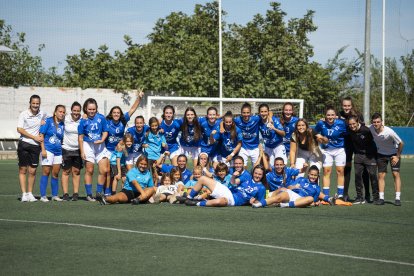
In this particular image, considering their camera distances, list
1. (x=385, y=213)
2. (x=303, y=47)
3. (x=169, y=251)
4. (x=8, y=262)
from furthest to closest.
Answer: (x=303, y=47) → (x=385, y=213) → (x=169, y=251) → (x=8, y=262)

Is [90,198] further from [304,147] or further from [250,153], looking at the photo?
[304,147]

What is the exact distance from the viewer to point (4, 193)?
56.4 ft

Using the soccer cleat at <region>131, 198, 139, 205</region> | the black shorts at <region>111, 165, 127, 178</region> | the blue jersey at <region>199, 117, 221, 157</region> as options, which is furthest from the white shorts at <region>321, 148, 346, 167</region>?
the black shorts at <region>111, 165, 127, 178</region>

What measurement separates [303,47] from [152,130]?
2226 cm

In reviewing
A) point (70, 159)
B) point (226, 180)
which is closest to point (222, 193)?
point (226, 180)

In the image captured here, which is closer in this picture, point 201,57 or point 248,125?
point 248,125

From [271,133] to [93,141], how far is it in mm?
3450

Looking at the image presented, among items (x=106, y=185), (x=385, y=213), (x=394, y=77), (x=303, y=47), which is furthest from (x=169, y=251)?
(x=394, y=77)

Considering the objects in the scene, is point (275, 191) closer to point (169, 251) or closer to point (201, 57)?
point (169, 251)

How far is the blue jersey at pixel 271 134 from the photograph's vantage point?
16.1 m

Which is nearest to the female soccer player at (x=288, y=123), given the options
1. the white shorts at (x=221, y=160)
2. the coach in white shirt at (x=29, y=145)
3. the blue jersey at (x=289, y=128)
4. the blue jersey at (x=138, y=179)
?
the blue jersey at (x=289, y=128)

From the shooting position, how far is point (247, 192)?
47.7 feet

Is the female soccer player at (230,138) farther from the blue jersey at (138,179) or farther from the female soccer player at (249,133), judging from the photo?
the blue jersey at (138,179)

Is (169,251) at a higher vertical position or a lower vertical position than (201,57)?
lower
